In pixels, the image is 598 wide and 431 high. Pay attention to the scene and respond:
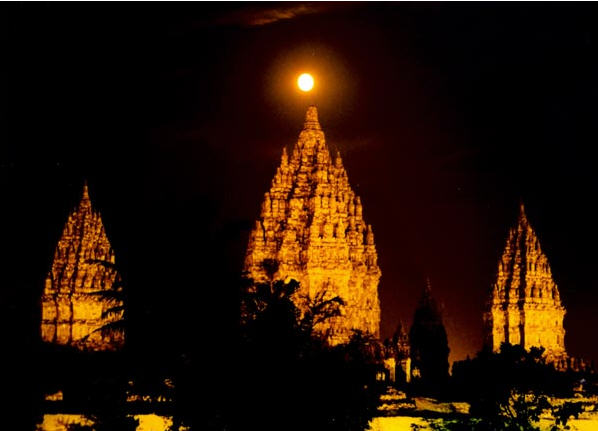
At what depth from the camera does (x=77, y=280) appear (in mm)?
60594

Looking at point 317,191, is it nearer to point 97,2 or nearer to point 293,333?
point 97,2

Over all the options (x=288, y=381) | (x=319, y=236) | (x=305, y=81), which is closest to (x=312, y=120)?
(x=319, y=236)

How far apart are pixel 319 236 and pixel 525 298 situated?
10563 millimetres

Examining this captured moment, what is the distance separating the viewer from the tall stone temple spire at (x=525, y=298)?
61.3 meters

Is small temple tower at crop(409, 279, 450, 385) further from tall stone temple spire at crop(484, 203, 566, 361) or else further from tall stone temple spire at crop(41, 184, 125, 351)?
tall stone temple spire at crop(41, 184, 125, 351)

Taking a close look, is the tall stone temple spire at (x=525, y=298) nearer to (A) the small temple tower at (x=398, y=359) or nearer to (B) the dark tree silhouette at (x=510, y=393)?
(A) the small temple tower at (x=398, y=359)

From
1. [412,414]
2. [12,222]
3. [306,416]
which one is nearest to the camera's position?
[306,416]

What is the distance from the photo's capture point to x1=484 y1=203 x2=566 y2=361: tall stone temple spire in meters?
61.3

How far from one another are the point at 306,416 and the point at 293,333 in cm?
169

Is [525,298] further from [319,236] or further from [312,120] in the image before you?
[312,120]

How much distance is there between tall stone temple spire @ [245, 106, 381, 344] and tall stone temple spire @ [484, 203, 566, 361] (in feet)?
20.0

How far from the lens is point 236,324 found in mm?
30750

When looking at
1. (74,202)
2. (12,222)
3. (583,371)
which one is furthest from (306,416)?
(74,202)

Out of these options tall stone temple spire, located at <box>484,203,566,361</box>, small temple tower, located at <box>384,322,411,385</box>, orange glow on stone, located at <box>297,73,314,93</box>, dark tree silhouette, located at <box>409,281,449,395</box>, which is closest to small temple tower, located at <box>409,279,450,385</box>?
dark tree silhouette, located at <box>409,281,449,395</box>
